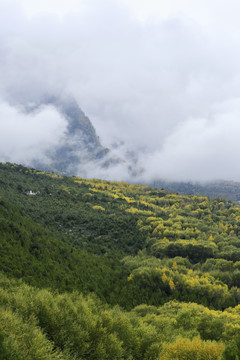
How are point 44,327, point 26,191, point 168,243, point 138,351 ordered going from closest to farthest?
point 44,327 → point 138,351 → point 168,243 → point 26,191

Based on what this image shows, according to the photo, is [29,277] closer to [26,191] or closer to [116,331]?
[116,331]

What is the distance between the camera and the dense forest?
96.7 ft

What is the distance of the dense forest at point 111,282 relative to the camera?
29484 mm

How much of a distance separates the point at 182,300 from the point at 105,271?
26275 mm

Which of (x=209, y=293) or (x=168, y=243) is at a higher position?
(x=168, y=243)

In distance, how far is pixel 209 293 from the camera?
7225cm

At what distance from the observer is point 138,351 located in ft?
115

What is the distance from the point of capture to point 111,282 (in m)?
77.2

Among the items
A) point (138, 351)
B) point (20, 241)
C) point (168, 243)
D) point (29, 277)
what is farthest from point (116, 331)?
point (168, 243)

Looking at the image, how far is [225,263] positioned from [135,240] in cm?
4501

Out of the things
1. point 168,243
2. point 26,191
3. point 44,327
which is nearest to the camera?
point 44,327

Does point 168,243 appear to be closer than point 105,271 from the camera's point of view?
No

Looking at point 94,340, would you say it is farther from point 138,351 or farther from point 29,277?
point 29,277

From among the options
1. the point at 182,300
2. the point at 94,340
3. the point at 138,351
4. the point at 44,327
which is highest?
the point at 44,327
